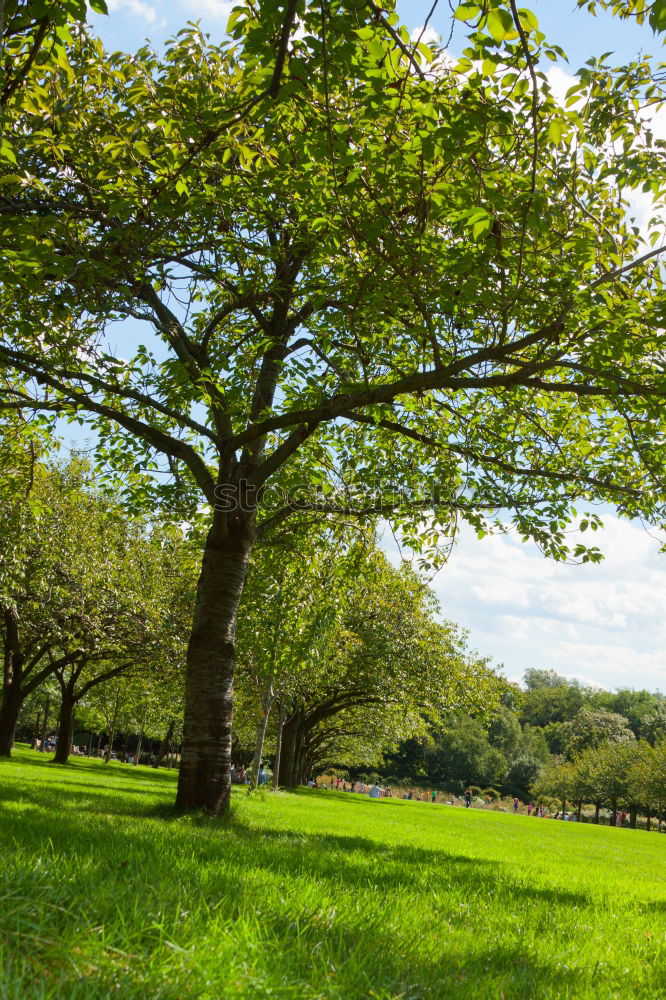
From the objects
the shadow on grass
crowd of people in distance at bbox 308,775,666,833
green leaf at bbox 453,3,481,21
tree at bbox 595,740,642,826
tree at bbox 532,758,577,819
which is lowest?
crowd of people in distance at bbox 308,775,666,833

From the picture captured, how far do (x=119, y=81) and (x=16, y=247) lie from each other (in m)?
2.21

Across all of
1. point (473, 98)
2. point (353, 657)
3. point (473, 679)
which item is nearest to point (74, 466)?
point (353, 657)

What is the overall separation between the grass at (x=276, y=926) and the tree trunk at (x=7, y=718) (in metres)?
21.8

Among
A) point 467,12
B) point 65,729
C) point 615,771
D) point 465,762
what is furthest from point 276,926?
point 465,762

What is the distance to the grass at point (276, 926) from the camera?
2.79 meters

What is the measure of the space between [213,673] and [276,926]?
6.19 meters

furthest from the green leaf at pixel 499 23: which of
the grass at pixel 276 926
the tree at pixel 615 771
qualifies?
the tree at pixel 615 771

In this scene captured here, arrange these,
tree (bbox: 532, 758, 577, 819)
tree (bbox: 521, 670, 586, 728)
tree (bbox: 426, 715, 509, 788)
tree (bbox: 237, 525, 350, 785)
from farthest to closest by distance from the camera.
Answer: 1. tree (bbox: 521, 670, 586, 728)
2. tree (bbox: 426, 715, 509, 788)
3. tree (bbox: 532, 758, 577, 819)
4. tree (bbox: 237, 525, 350, 785)

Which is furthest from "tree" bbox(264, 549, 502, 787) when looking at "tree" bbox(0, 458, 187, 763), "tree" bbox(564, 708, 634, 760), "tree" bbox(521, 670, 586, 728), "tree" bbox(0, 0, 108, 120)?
"tree" bbox(521, 670, 586, 728)

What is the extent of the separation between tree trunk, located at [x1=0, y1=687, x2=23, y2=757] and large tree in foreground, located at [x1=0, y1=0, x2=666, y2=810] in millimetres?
18446

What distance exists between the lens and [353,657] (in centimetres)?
2869

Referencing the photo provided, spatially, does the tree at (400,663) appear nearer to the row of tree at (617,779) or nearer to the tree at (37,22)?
the tree at (37,22)

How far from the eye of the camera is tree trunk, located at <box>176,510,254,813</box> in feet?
31.2

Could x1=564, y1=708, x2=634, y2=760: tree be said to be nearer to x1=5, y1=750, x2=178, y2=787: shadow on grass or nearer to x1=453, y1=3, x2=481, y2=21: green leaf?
x1=5, y1=750, x2=178, y2=787: shadow on grass
